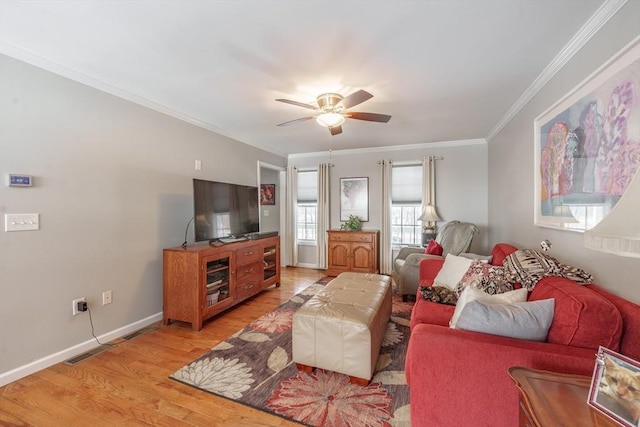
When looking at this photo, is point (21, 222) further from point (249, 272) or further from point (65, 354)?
point (249, 272)

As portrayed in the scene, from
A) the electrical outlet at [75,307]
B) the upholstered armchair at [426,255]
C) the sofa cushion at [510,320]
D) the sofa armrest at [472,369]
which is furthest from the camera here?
the upholstered armchair at [426,255]

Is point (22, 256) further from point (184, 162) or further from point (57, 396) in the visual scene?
point (184, 162)

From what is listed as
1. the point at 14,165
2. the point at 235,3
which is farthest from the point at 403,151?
the point at 14,165

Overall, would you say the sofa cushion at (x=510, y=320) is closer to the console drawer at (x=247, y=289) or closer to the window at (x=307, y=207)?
the console drawer at (x=247, y=289)

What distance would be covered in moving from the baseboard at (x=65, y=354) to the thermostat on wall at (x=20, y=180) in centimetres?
135

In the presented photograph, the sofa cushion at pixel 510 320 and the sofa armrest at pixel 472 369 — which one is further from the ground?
the sofa cushion at pixel 510 320

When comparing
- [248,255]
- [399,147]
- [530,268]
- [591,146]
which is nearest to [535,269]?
[530,268]

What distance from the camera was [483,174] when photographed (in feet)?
14.6

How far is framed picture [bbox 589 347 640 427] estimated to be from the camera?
0.74 metres

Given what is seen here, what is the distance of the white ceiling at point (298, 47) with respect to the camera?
157cm

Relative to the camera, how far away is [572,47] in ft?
6.06

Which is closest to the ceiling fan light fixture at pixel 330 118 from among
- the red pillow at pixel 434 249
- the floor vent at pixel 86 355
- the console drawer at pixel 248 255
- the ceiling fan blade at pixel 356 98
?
the ceiling fan blade at pixel 356 98

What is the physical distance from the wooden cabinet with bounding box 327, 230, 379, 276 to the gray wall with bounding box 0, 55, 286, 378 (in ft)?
8.49

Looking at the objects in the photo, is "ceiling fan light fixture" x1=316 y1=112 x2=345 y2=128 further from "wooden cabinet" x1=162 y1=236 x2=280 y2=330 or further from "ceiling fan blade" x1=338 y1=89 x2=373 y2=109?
"wooden cabinet" x1=162 y1=236 x2=280 y2=330
